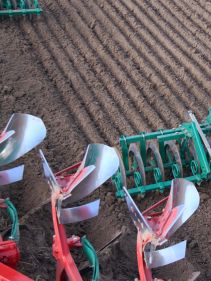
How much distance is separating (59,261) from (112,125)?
2.59m

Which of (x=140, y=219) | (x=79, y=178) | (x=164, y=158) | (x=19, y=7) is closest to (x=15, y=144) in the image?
(x=79, y=178)

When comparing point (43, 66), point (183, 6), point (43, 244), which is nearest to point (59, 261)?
point (43, 244)

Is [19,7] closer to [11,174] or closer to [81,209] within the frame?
[11,174]

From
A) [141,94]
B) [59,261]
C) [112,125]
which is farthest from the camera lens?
[141,94]

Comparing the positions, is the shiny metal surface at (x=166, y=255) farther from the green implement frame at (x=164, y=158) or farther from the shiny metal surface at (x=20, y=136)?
the green implement frame at (x=164, y=158)

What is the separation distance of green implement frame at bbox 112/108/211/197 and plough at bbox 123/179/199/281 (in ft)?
4.93

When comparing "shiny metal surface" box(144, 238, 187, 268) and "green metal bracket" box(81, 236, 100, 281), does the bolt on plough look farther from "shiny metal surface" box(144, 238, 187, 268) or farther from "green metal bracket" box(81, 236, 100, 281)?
"shiny metal surface" box(144, 238, 187, 268)

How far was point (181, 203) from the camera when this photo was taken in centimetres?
364

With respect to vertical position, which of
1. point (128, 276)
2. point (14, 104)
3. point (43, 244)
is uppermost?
point (14, 104)

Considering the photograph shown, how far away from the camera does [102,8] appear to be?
8453mm

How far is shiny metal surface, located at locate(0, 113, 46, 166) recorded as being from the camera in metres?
3.98

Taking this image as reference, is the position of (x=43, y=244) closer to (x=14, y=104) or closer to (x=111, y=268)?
(x=111, y=268)

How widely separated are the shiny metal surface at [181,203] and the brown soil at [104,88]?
1099 millimetres

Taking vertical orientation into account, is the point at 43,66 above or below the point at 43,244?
above
